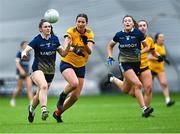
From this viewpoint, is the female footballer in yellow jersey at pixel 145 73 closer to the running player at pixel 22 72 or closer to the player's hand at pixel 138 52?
the player's hand at pixel 138 52

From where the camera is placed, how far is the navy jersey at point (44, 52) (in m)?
16.5

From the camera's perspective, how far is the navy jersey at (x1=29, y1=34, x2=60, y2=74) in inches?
651

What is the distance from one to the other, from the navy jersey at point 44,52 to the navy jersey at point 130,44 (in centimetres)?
190

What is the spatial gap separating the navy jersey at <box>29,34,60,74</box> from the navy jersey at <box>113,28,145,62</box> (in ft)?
6.23

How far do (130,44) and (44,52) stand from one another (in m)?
2.32

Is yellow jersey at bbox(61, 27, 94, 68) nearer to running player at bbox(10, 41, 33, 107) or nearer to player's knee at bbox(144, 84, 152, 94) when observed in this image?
player's knee at bbox(144, 84, 152, 94)

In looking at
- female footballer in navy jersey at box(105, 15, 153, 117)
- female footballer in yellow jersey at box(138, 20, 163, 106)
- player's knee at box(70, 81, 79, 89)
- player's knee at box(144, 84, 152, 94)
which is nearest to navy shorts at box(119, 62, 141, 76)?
female footballer in navy jersey at box(105, 15, 153, 117)

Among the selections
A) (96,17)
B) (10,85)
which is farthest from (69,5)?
(10,85)

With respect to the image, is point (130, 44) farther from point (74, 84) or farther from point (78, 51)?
point (74, 84)

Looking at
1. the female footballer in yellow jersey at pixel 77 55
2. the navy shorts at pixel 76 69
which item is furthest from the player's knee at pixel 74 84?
the navy shorts at pixel 76 69

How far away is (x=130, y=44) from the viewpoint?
17906 millimetres

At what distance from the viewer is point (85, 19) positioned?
656 inches

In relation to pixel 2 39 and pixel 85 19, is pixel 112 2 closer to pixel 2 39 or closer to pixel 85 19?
pixel 2 39

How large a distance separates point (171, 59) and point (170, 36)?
A: 1.25 m
